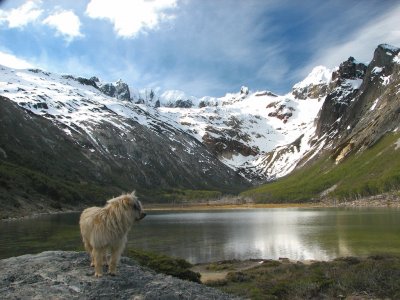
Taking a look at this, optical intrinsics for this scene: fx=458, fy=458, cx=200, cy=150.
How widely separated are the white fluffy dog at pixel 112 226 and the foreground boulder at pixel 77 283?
752 millimetres

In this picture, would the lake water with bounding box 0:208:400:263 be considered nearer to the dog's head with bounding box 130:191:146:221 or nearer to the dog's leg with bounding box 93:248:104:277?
the dog's head with bounding box 130:191:146:221

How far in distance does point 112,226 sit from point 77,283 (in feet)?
7.50

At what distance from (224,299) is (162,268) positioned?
2194cm

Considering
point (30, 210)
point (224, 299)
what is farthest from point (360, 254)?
point (30, 210)

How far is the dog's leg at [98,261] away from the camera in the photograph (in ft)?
49.3

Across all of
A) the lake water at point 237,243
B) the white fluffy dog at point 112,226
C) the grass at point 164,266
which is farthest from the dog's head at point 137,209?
the lake water at point 237,243

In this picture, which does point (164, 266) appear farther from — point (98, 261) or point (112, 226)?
point (98, 261)

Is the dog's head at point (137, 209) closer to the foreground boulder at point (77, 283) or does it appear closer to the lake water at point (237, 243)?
the foreground boulder at point (77, 283)

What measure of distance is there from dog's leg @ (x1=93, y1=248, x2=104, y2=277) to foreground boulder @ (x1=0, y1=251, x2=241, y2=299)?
0.22m

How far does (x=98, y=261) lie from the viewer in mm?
15094

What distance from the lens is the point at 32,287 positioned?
13570 mm

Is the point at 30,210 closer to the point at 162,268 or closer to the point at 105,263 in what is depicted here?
the point at 162,268

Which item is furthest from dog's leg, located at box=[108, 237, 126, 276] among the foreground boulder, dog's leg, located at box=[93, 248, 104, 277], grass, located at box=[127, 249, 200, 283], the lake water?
the lake water

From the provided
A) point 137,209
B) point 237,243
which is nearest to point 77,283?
point 137,209
